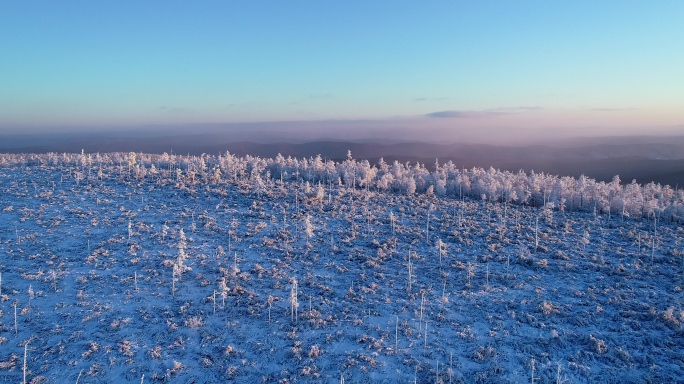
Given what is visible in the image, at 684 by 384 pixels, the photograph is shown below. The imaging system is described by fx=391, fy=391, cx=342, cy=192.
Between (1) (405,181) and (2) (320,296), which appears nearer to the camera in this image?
(2) (320,296)

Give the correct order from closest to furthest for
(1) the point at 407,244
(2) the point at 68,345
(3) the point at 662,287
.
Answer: (2) the point at 68,345 < (3) the point at 662,287 < (1) the point at 407,244

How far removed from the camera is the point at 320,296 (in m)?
24.4

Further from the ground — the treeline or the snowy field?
the treeline

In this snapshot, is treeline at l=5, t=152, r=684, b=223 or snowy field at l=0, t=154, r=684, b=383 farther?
treeline at l=5, t=152, r=684, b=223

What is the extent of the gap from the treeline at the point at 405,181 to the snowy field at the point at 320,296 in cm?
1242

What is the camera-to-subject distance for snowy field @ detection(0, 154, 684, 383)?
17.5 metres

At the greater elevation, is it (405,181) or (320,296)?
(405,181)

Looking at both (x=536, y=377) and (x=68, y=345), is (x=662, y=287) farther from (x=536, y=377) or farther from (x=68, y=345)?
(x=68, y=345)

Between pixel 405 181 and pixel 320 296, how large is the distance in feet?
150

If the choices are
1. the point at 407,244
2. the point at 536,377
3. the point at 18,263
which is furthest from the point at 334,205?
the point at 536,377

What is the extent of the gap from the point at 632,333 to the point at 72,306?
3033 cm

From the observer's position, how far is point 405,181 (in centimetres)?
6775

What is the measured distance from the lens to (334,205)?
161 ft

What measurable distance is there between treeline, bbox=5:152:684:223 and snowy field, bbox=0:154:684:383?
12.4m
